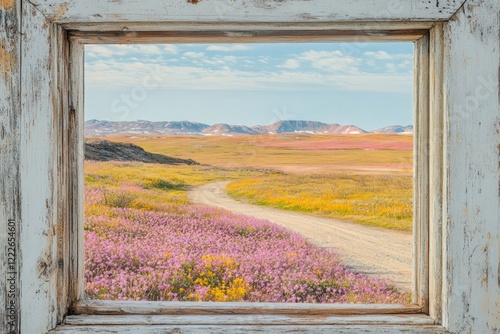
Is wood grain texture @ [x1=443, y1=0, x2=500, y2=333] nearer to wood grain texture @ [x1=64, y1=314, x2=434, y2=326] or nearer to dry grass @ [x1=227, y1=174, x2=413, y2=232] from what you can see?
wood grain texture @ [x1=64, y1=314, x2=434, y2=326]

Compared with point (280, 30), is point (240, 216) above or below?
below

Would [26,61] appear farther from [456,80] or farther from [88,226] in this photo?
[456,80]

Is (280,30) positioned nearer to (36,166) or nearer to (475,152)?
(475,152)

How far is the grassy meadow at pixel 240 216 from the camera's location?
2.73m

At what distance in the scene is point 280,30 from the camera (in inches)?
81.1

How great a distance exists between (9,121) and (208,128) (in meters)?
1.32

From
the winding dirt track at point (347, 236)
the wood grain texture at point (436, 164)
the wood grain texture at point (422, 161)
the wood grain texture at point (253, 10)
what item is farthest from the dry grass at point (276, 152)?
the wood grain texture at point (253, 10)

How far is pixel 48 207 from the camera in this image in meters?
1.98

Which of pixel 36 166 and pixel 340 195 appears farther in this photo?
pixel 340 195

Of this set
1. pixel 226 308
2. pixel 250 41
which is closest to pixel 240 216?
pixel 226 308

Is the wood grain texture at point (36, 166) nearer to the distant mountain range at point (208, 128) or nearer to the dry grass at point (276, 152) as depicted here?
the distant mountain range at point (208, 128)

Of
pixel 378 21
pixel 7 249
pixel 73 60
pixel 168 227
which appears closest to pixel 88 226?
pixel 168 227

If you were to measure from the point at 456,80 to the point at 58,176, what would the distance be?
1.90m

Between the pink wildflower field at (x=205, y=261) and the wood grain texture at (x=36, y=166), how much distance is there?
654 mm
